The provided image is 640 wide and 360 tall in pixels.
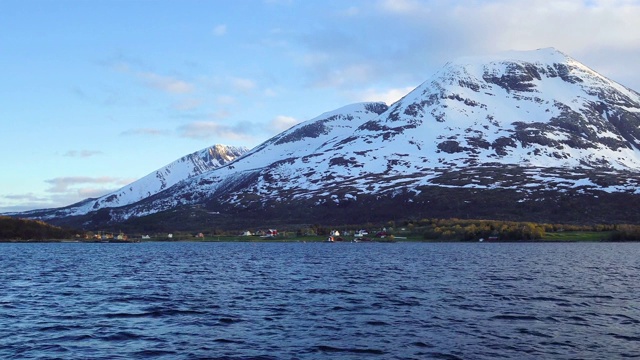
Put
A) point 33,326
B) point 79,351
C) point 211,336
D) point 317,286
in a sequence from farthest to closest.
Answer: point 317,286 < point 33,326 < point 211,336 < point 79,351

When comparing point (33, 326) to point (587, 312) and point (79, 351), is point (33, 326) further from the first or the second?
point (587, 312)

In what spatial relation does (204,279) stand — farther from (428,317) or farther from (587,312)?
(587,312)

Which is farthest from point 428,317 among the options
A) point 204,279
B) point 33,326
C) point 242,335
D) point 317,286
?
point 204,279

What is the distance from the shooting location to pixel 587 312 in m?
50.9

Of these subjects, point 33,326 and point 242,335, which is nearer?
point 242,335

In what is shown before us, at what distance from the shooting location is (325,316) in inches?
1970

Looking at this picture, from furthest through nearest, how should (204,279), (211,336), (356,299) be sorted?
(204,279) → (356,299) → (211,336)

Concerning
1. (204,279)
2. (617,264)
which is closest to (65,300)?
(204,279)

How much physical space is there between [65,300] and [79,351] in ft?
85.5

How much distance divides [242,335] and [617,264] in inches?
3291

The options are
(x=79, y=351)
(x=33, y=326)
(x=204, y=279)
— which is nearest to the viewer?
(x=79, y=351)

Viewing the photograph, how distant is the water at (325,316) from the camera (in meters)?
37.4

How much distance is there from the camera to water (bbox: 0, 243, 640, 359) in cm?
3741

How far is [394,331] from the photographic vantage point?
4316cm
